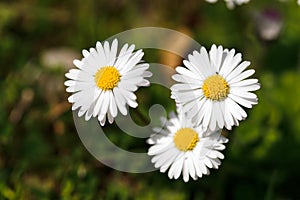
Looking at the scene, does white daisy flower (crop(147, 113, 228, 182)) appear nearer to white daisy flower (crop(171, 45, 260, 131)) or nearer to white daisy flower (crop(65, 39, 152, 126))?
white daisy flower (crop(171, 45, 260, 131))

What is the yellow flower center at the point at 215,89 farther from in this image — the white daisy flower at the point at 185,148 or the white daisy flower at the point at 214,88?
the white daisy flower at the point at 185,148

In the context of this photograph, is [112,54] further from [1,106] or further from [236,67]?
[1,106]

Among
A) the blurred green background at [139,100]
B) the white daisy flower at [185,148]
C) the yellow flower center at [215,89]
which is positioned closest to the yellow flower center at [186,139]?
the white daisy flower at [185,148]

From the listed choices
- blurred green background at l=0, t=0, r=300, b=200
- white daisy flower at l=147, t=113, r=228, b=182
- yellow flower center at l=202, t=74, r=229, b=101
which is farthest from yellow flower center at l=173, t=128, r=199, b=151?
blurred green background at l=0, t=0, r=300, b=200

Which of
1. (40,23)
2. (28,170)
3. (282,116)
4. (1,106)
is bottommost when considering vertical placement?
(28,170)

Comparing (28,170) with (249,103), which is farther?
(28,170)

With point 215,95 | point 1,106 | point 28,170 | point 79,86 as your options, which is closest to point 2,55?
point 1,106
